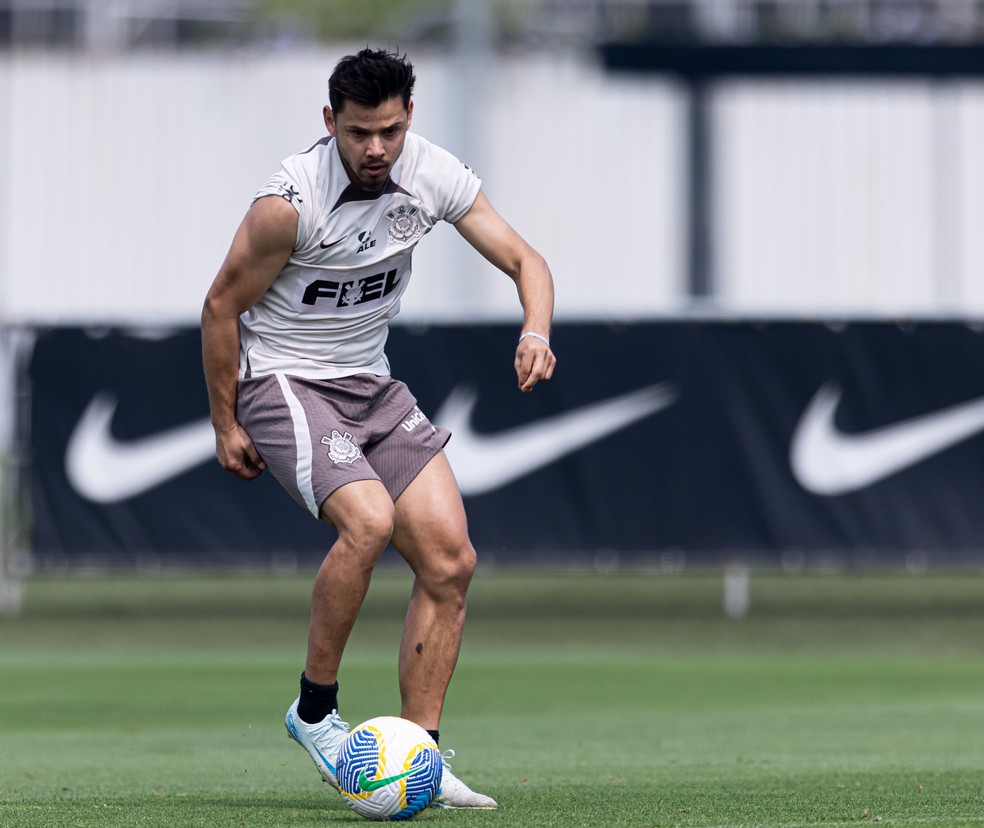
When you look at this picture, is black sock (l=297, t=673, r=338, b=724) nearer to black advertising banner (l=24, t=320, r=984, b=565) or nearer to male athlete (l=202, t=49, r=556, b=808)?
male athlete (l=202, t=49, r=556, b=808)

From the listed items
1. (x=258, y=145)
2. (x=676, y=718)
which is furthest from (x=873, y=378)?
(x=258, y=145)

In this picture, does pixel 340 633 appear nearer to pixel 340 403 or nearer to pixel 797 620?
pixel 340 403

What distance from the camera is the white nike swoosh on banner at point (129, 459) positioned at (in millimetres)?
13844

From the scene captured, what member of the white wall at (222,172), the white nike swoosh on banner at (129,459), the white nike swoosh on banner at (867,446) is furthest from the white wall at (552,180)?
A: the white nike swoosh on banner at (867,446)

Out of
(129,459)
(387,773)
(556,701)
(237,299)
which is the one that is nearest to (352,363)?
(237,299)

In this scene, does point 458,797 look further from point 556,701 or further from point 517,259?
point 556,701

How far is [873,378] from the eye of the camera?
45.5 ft

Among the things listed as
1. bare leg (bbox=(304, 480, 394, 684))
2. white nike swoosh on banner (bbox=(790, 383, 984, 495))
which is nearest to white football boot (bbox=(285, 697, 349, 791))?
bare leg (bbox=(304, 480, 394, 684))

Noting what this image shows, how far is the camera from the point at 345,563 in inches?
235

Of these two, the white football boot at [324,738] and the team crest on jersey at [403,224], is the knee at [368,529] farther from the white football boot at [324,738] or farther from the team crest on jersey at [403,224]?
the team crest on jersey at [403,224]

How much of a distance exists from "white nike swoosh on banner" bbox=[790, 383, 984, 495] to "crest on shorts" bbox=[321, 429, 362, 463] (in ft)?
26.3

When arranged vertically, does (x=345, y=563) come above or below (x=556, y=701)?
above

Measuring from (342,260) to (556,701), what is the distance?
4.86 m

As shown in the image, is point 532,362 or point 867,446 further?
point 867,446
